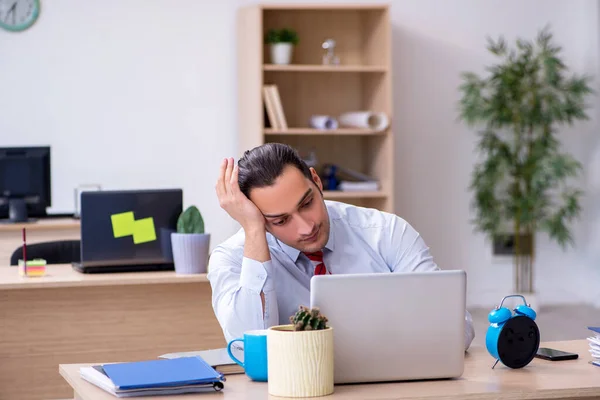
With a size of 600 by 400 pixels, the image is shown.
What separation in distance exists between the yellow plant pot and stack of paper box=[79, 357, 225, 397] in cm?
13

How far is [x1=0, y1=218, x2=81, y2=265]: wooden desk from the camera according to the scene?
5.02 metres

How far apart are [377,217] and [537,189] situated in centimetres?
397

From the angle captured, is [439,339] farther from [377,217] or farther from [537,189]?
[537,189]

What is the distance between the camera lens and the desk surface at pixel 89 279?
3.22 metres

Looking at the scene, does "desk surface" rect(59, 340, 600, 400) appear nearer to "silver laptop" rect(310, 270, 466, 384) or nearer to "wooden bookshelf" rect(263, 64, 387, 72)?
"silver laptop" rect(310, 270, 466, 384)

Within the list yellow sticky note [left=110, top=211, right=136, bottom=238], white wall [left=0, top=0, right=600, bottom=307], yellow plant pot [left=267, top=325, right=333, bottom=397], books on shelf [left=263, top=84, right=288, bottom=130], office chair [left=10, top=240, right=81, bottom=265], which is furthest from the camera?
white wall [left=0, top=0, right=600, bottom=307]

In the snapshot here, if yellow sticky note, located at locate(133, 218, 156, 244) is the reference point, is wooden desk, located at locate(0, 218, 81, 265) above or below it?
below

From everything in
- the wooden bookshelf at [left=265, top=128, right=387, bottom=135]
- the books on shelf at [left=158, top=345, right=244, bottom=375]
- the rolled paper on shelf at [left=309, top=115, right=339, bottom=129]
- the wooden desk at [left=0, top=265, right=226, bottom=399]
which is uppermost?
the rolled paper on shelf at [left=309, top=115, right=339, bottom=129]

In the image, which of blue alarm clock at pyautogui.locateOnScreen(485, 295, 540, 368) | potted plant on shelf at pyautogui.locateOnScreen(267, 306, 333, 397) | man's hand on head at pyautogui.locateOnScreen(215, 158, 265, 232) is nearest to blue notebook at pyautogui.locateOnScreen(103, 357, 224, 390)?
potted plant on shelf at pyautogui.locateOnScreen(267, 306, 333, 397)

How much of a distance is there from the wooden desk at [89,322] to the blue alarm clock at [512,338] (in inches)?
64.9

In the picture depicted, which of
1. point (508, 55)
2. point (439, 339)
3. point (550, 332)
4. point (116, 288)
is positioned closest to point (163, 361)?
point (439, 339)

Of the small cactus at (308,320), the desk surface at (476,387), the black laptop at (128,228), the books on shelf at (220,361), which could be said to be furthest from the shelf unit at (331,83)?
the small cactus at (308,320)

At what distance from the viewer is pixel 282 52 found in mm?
5723

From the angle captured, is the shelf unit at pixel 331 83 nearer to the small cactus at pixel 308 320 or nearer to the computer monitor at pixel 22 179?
the computer monitor at pixel 22 179
